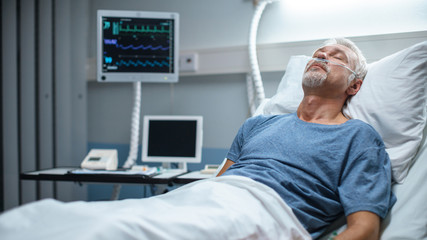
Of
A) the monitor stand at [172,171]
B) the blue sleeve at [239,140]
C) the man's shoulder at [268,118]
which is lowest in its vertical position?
the monitor stand at [172,171]

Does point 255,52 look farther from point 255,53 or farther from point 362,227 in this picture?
point 362,227

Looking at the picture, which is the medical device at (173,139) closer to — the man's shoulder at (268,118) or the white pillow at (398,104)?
the man's shoulder at (268,118)

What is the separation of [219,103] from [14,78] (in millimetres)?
1426

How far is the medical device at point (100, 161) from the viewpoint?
206cm

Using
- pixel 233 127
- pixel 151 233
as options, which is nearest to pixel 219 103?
pixel 233 127

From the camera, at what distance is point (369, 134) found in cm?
124

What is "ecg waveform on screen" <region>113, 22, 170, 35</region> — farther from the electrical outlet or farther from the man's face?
the man's face

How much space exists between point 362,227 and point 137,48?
1655 millimetres

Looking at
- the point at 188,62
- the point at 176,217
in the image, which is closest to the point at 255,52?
the point at 188,62

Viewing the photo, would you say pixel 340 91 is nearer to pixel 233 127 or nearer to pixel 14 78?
pixel 233 127

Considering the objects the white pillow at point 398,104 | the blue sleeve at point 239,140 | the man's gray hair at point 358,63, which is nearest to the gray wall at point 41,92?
the blue sleeve at point 239,140

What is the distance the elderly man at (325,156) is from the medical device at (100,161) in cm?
86

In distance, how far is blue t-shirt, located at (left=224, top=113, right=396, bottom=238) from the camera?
1.12 m

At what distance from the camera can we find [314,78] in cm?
145
